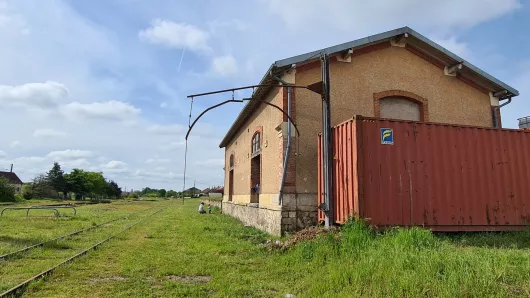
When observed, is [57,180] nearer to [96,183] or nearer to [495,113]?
[96,183]

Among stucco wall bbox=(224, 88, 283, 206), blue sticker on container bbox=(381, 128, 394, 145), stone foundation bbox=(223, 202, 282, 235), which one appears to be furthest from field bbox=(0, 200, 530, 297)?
stucco wall bbox=(224, 88, 283, 206)

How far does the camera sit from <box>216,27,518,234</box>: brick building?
10133 millimetres

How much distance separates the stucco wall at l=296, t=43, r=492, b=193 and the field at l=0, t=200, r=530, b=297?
3236 millimetres

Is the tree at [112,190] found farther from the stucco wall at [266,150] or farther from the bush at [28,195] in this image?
the stucco wall at [266,150]

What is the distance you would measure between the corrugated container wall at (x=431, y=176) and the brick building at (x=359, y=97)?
1.45 m

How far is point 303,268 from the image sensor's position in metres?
6.20

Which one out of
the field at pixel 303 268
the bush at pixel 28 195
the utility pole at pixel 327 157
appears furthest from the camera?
the bush at pixel 28 195

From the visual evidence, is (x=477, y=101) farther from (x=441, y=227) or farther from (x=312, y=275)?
(x=312, y=275)

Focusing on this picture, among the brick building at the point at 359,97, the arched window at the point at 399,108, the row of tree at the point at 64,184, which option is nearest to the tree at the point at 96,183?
the row of tree at the point at 64,184

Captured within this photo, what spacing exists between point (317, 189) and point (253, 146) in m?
5.52

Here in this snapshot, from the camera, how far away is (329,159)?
8.88m

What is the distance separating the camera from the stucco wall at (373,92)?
33.8 feet

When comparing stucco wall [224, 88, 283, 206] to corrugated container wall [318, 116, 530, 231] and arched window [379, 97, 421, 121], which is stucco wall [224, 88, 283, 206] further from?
arched window [379, 97, 421, 121]

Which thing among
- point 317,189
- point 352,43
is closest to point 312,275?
point 317,189
